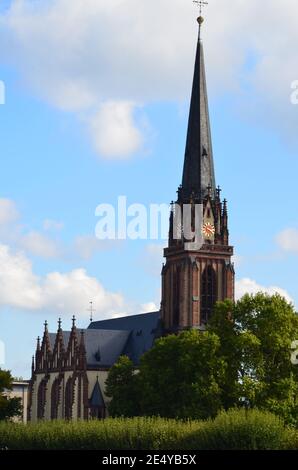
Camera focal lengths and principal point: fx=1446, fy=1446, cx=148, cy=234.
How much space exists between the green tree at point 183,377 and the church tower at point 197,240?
2712 centimetres

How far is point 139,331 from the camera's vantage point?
183 m

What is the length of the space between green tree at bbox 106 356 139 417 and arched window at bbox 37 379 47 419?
36.5 meters

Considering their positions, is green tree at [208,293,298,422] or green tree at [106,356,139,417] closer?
green tree at [208,293,298,422]

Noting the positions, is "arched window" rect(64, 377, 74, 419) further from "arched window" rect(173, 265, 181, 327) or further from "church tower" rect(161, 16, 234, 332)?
"arched window" rect(173, 265, 181, 327)

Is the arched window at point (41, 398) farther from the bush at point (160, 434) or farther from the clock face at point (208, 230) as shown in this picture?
the bush at point (160, 434)

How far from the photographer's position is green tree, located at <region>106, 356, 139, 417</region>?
14825cm

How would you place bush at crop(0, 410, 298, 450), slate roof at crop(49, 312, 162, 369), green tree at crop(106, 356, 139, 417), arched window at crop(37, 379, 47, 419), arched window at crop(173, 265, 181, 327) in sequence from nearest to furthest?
bush at crop(0, 410, 298, 450) → green tree at crop(106, 356, 139, 417) → arched window at crop(173, 265, 181, 327) → slate roof at crop(49, 312, 162, 369) → arched window at crop(37, 379, 47, 419)

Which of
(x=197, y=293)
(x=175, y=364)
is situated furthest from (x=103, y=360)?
(x=175, y=364)

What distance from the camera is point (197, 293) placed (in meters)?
168

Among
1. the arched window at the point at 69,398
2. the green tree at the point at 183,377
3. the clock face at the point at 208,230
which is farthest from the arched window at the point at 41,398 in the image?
the green tree at the point at 183,377

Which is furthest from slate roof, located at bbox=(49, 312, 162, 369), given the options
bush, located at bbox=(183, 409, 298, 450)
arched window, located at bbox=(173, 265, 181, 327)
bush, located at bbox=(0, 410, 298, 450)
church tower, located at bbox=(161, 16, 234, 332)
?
bush, located at bbox=(183, 409, 298, 450)

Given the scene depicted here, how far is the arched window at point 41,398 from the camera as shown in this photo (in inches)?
7628

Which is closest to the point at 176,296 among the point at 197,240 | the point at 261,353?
the point at 197,240
